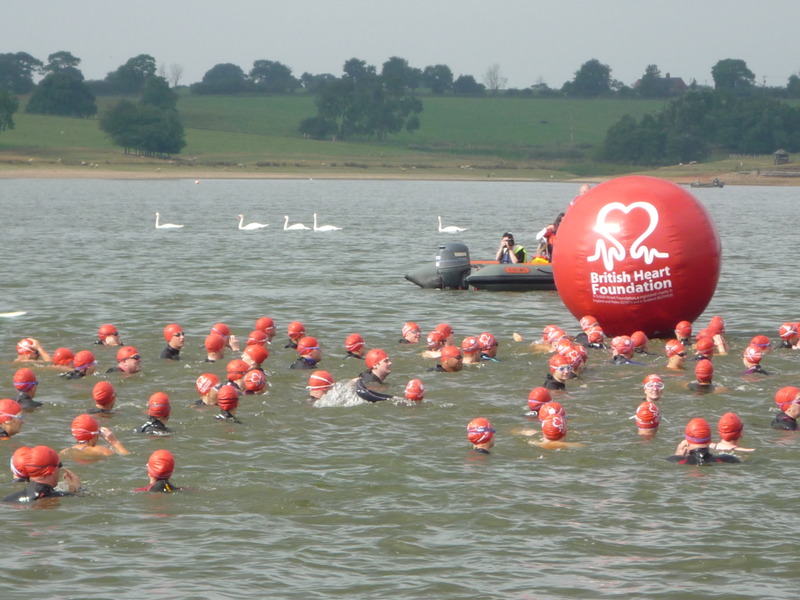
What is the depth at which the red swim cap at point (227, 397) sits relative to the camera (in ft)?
56.6

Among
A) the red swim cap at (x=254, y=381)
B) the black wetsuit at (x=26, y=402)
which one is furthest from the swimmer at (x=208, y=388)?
the black wetsuit at (x=26, y=402)

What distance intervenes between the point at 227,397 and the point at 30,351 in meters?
5.69

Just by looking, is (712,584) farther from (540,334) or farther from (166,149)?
(166,149)

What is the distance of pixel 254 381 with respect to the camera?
62.1ft

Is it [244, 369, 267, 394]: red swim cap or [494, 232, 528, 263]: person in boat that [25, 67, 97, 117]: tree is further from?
[244, 369, 267, 394]: red swim cap

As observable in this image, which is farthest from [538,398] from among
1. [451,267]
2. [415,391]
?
[451,267]

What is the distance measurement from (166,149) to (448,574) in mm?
143886

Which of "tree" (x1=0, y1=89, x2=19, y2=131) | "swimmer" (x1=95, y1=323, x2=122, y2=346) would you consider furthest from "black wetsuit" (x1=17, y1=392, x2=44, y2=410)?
"tree" (x1=0, y1=89, x2=19, y2=131)

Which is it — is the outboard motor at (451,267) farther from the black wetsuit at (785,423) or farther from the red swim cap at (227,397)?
the black wetsuit at (785,423)

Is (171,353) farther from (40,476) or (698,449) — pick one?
(698,449)

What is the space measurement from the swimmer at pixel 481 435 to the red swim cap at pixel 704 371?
4.81 metres

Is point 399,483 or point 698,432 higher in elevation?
point 698,432

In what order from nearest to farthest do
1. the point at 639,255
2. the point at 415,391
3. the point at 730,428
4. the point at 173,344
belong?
1. the point at 730,428
2. the point at 415,391
3. the point at 639,255
4. the point at 173,344

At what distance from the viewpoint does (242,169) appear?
5507 inches
